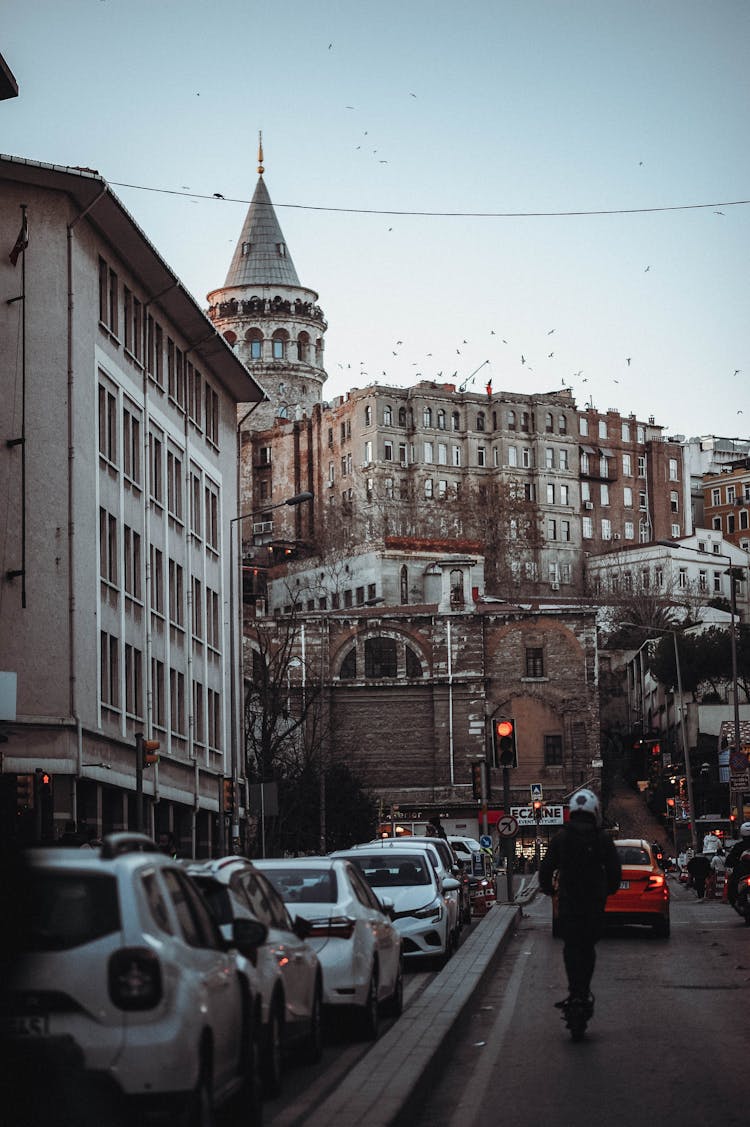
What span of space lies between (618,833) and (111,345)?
50.2 meters

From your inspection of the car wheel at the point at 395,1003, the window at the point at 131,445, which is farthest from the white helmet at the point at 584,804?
the window at the point at 131,445

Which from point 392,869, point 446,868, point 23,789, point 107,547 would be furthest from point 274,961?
point 107,547

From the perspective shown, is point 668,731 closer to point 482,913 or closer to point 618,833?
point 618,833

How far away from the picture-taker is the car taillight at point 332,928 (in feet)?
48.5

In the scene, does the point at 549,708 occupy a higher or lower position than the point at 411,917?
higher

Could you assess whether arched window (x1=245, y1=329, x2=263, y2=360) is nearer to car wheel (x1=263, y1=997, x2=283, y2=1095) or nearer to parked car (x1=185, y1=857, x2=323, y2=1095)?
parked car (x1=185, y1=857, x2=323, y2=1095)

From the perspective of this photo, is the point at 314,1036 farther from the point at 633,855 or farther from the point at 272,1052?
the point at 633,855

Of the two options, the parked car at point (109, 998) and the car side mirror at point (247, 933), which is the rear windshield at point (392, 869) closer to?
the car side mirror at point (247, 933)

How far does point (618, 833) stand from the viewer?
298 feet

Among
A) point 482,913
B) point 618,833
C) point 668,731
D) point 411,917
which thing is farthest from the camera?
point 668,731

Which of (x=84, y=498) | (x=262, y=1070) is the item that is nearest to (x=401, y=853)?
(x=262, y=1070)

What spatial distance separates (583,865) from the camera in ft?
49.4

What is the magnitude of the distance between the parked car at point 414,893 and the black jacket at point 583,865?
268 inches

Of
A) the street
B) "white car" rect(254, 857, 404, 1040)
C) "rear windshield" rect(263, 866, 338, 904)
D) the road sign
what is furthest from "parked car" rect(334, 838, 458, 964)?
the road sign
